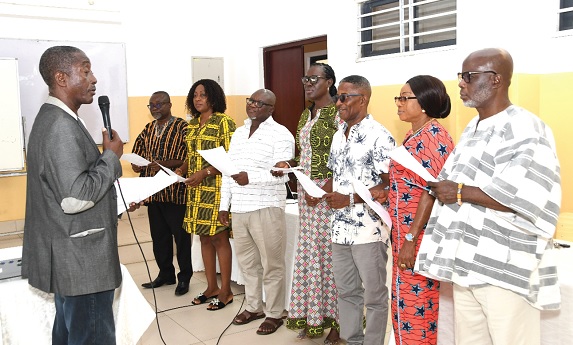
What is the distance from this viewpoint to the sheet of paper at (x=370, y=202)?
254 centimetres

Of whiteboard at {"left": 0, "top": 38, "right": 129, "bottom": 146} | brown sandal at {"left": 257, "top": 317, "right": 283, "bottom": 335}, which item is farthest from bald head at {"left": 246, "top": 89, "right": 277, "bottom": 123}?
whiteboard at {"left": 0, "top": 38, "right": 129, "bottom": 146}

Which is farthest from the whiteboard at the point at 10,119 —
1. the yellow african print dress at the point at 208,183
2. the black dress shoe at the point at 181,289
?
the yellow african print dress at the point at 208,183

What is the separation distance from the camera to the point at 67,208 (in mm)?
1950

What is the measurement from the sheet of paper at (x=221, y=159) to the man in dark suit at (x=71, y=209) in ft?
3.66

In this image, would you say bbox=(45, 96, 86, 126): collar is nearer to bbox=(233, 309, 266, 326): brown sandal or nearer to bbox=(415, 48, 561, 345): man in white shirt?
bbox=(415, 48, 561, 345): man in white shirt

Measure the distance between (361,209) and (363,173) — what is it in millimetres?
181

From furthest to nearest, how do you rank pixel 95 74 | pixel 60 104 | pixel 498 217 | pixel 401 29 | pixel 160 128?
pixel 95 74, pixel 401 29, pixel 160 128, pixel 60 104, pixel 498 217

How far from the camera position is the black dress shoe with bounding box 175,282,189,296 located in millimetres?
4393

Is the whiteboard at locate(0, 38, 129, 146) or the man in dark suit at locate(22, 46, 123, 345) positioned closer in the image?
the man in dark suit at locate(22, 46, 123, 345)

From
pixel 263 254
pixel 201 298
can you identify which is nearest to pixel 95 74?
pixel 201 298

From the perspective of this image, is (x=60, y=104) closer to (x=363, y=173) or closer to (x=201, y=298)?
(x=363, y=173)

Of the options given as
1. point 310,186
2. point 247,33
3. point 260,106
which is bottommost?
point 310,186

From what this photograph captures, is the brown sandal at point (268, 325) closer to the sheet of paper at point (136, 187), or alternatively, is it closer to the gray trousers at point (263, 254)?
the gray trousers at point (263, 254)

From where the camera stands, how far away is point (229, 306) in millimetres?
4086
